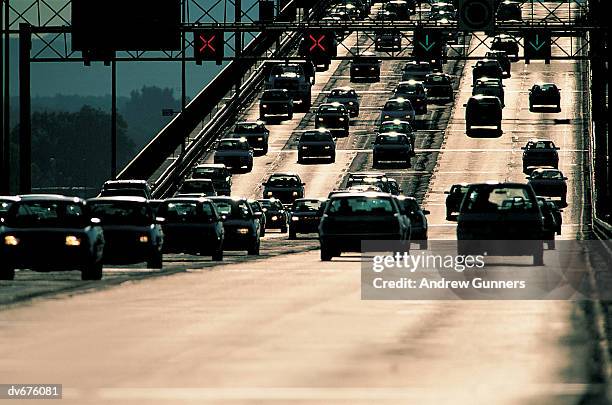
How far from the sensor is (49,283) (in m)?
31.8

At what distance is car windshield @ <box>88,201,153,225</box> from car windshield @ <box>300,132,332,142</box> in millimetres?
65797

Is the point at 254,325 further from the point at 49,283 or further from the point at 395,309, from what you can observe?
the point at 49,283

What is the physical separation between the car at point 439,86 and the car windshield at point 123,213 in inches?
3509

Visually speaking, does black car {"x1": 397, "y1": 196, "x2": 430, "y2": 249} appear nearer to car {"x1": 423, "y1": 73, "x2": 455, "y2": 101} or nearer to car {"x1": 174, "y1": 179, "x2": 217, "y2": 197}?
car {"x1": 174, "y1": 179, "x2": 217, "y2": 197}

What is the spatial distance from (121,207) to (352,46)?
108m

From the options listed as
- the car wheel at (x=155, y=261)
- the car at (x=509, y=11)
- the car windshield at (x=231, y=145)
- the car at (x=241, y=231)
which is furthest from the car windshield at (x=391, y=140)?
the car wheel at (x=155, y=261)

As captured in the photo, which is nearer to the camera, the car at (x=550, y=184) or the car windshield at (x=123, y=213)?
the car windshield at (x=123, y=213)

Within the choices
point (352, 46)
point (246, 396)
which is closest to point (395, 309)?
point (246, 396)

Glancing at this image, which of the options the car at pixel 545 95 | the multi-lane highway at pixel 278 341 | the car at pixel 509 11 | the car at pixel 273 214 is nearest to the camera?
the multi-lane highway at pixel 278 341

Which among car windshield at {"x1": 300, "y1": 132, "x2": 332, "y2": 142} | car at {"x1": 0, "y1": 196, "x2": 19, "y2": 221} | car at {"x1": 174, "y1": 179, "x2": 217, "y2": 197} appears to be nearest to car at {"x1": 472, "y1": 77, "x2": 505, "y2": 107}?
car windshield at {"x1": 300, "y1": 132, "x2": 332, "y2": 142}

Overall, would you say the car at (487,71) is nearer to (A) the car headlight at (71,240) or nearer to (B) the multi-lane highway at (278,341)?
(B) the multi-lane highway at (278,341)

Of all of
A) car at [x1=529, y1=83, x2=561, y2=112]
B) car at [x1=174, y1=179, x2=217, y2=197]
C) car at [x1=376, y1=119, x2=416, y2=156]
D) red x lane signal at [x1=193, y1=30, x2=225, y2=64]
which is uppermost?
car at [x1=529, y1=83, x2=561, y2=112]

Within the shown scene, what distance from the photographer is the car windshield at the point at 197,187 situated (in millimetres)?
74125

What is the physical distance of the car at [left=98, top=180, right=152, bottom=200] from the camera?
6056 cm
